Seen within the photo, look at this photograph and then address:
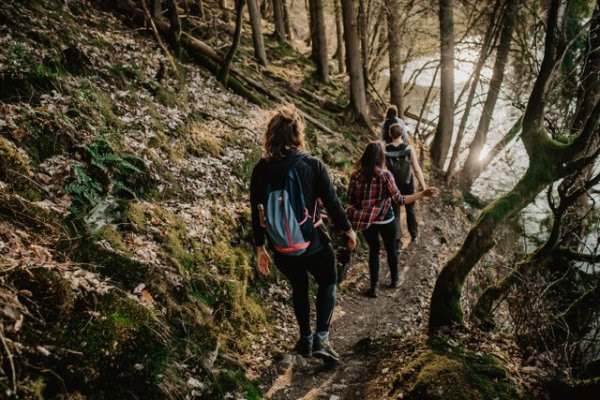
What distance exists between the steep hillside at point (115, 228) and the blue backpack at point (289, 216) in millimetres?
1204

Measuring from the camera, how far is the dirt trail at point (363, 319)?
3.95 meters

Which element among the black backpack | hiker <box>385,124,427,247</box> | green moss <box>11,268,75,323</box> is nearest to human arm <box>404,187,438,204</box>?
hiker <box>385,124,427,247</box>

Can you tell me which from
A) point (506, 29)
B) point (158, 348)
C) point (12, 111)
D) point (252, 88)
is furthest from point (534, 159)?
point (506, 29)

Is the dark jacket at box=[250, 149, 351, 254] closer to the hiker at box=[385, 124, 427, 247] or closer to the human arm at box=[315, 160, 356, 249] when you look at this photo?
the human arm at box=[315, 160, 356, 249]

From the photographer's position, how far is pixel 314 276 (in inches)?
156

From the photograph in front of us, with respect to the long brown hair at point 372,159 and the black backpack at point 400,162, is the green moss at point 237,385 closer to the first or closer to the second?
the long brown hair at point 372,159

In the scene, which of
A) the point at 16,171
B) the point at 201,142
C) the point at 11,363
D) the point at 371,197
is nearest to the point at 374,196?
the point at 371,197

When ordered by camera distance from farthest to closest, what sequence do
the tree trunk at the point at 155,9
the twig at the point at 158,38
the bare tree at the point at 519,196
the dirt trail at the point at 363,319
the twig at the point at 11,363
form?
the tree trunk at the point at 155,9, the twig at the point at 158,38, the bare tree at the point at 519,196, the dirt trail at the point at 363,319, the twig at the point at 11,363

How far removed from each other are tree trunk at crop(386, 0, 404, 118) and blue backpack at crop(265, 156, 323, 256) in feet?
34.4

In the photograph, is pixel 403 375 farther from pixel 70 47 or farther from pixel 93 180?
pixel 70 47

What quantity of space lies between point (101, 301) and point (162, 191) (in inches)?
90.6

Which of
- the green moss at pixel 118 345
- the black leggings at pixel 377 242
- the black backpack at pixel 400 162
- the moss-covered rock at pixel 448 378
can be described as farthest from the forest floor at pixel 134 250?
the black backpack at pixel 400 162

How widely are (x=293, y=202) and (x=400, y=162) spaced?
13.6ft

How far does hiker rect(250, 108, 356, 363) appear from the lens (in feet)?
11.6
